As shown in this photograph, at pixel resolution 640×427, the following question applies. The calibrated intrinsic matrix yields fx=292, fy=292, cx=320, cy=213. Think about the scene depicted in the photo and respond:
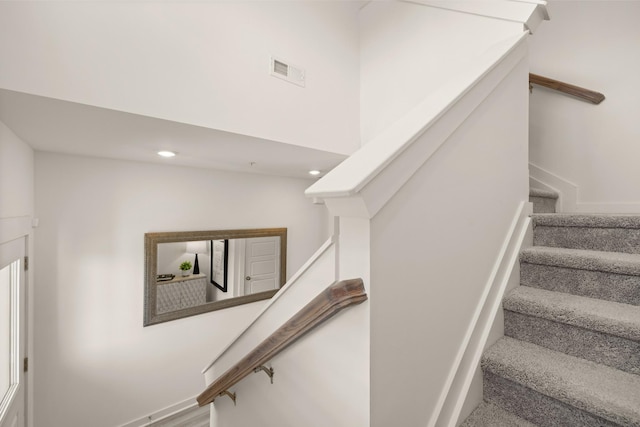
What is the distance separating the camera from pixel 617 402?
2.63 feet

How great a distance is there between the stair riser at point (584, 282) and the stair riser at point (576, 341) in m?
0.24

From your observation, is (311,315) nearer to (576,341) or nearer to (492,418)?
(492,418)

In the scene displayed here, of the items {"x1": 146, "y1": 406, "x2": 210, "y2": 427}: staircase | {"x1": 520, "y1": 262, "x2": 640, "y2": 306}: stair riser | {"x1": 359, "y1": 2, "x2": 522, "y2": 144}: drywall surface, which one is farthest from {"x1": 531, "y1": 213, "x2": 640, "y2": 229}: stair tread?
{"x1": 146, "y1": 406, "x2": 210, "y2": 427}: staircase

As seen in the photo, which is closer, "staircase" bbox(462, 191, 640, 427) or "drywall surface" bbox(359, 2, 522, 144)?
"staircase" bbox(462, 191, 640, 427)

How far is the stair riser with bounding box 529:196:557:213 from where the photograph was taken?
1923 mm

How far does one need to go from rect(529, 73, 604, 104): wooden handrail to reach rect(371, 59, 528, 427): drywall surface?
4.44 feet

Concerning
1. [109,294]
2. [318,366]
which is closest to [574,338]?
[318,366]

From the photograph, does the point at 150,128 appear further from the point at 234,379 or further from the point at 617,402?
the point at 617,402

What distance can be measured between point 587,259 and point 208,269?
3.04 m

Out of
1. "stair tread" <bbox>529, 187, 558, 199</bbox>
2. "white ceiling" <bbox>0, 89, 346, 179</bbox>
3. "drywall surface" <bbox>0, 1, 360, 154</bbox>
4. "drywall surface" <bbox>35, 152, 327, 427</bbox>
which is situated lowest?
"drywall surface" <bbox>35, 152, 327, 427</bbox>

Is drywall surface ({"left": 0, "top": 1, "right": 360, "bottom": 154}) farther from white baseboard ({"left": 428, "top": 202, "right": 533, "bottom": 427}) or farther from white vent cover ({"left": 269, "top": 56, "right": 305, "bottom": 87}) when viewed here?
white baseboard ({"left": 428, "top": 202, "right": 533, "bottom": 427})

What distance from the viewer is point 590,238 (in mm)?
1353

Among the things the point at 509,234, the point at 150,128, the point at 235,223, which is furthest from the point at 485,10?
the point at 235,223

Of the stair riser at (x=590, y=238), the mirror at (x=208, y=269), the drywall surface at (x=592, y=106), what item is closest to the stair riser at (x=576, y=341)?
the stair riser at (x=590, y=238)
